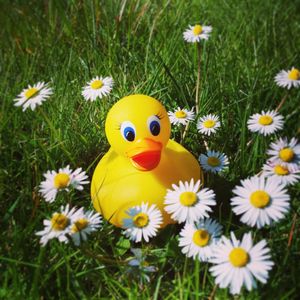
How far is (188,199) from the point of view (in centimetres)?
105

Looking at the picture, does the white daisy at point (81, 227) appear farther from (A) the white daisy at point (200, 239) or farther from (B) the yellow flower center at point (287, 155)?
(B) the yellow flower center at point (287, 155)

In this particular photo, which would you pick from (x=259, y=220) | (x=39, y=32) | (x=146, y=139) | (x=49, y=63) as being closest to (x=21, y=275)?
(x=146, y=139)

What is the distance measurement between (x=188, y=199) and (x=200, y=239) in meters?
0.09

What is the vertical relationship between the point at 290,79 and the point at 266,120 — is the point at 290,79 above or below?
above

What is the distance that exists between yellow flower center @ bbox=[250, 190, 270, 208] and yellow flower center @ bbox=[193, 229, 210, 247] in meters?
0.13

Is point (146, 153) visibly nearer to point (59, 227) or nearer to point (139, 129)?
point (139, 129)

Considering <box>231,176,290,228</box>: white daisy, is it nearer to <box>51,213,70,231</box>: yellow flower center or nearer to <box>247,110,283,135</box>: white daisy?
<box>247,110,283,135</box>: white daisy

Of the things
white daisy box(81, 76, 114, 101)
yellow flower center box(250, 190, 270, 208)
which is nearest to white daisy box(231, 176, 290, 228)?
yellow flower center box(250, 190, 270, 208)

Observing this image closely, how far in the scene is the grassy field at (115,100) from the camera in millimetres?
1076

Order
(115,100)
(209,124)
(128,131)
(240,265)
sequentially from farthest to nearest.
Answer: (115,100) → (209,124) → (128,131) → (240,265)

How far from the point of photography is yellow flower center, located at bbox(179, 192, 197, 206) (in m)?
1.05

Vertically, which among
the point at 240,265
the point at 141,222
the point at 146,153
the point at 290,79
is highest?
the point at 290,79

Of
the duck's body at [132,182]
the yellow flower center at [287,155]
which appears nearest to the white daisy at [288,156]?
the yellow flower center at [287,155]

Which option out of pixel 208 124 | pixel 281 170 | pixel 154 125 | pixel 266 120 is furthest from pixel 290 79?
pixel 154 125
